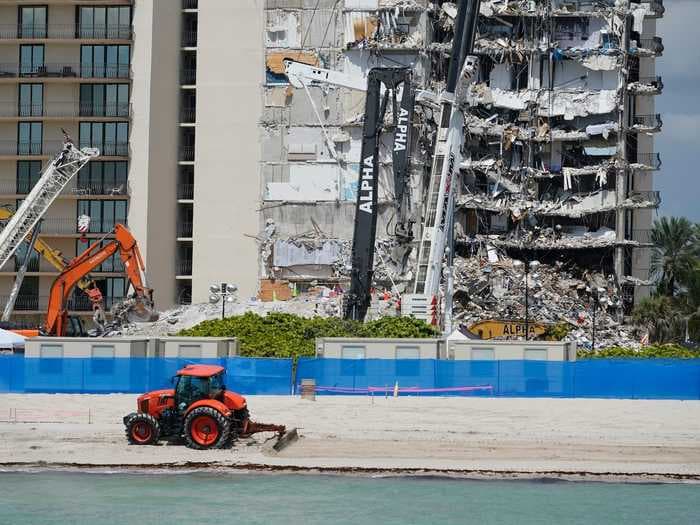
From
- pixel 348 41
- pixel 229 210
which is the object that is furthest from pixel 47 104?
pixel 348 41

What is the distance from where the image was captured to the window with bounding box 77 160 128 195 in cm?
8969

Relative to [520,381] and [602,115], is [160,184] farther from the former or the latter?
[520,381]

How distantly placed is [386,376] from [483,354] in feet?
15.9

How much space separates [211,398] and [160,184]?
58.3m

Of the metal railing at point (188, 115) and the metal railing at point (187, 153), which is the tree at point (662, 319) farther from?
the metal railing at point (188, 115)

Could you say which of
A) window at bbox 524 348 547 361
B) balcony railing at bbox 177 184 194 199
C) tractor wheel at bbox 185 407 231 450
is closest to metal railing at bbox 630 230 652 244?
balcony railing at bbox 177 184 194 199

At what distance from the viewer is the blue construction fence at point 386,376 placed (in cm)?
5062

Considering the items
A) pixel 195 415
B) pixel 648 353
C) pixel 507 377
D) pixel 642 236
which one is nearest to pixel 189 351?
pixel 507 377

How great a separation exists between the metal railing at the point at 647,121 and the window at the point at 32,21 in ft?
130

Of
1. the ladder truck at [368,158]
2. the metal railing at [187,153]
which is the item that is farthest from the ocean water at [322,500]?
the metal railing at [187,153]

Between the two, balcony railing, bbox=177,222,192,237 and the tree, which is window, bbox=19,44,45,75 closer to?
balcony railing, bbox=177,222,192,237

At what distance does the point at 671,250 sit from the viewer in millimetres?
91250

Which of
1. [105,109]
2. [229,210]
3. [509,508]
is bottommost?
[509,508]

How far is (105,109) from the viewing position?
90.2m
